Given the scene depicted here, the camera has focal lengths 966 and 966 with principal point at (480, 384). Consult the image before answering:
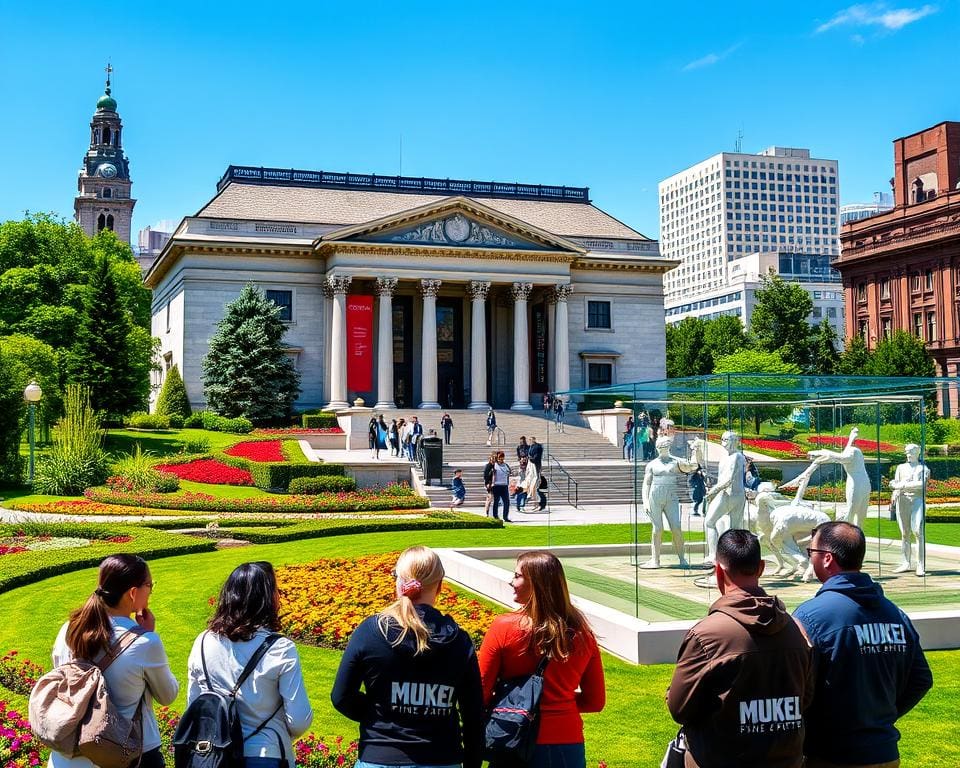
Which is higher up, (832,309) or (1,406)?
(832,309)

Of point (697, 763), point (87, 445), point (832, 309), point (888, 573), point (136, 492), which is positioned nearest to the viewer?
point (697, 763)

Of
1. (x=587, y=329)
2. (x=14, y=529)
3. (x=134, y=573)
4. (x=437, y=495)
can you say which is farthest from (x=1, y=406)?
(x=587, y=329)

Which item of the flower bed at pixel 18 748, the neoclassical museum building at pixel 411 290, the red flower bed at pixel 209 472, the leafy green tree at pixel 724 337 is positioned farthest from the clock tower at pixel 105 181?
the flower bed at pixel 18 748

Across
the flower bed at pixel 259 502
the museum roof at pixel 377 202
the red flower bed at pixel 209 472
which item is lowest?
the flower bed at pixel 259 502

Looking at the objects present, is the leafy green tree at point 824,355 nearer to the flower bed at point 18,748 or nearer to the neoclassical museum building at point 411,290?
the neoclassical museum building at point 411,290

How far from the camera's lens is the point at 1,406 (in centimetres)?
3500

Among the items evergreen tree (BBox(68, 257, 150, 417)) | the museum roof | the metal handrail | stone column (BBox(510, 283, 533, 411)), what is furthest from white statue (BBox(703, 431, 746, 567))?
the museum roof

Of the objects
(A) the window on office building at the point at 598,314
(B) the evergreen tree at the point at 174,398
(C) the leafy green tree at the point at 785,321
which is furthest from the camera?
(C) the leafy green tree at the point at 785,321

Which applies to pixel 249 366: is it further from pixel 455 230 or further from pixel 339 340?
pixel 455 230

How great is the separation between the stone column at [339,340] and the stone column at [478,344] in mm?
7878

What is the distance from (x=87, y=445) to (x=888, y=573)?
29916mm

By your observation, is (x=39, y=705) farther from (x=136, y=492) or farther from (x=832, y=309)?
(x=832, y=309)

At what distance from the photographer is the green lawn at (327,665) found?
9.19 m

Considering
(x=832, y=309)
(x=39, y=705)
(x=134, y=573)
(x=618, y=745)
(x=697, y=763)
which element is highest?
(x=832, y=309)
